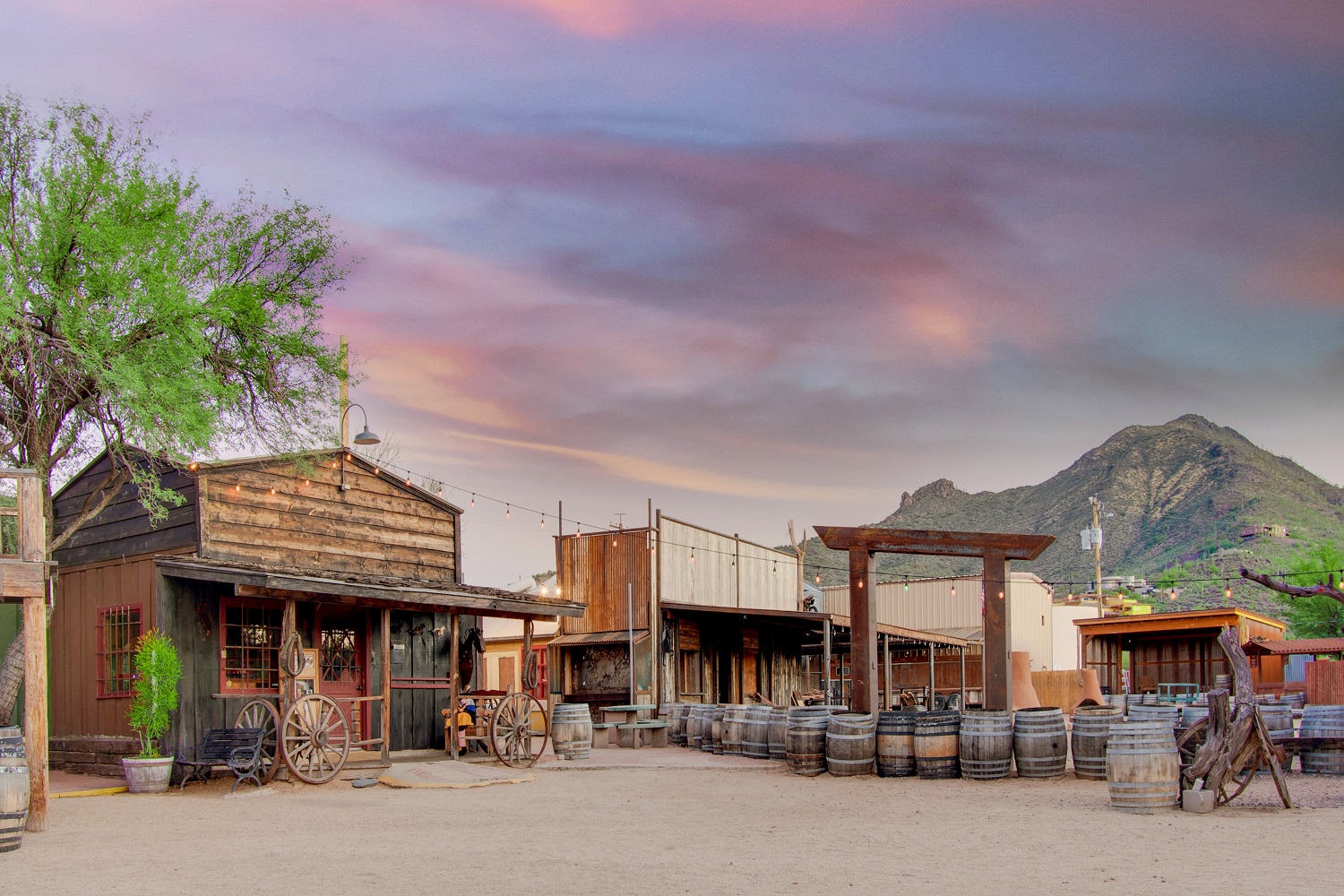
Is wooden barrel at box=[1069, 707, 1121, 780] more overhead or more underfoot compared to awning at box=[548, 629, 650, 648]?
more underfoot

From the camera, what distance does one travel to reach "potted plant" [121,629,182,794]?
506 inches

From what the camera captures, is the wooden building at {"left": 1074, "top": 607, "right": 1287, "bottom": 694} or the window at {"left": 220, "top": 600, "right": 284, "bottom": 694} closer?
the window at {"left": 220, "top": 600, "right": 284, "bottom": 694}

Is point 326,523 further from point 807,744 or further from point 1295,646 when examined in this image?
point 1295,646

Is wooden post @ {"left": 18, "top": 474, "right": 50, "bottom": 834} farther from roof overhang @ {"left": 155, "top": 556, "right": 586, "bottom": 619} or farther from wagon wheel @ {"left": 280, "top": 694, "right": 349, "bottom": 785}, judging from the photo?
wagon wheel @ {"left": 280, "top": 694, "right": 349, "bottom": 785}

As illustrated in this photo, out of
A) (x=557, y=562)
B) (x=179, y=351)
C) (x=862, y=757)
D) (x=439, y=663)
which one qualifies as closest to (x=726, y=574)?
(x=557, y=562)

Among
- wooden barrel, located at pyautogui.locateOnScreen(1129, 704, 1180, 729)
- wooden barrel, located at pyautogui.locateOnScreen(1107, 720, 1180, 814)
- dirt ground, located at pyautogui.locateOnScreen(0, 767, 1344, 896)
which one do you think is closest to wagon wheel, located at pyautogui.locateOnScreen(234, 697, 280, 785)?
dirt ground, located at pyautogui.locateOnScreen(0, 767, 1344, 896)

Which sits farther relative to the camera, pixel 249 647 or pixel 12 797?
pixel 249 647

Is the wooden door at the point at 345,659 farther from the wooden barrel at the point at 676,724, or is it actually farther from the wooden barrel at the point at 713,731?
the wooden barrel at the point at 676,724

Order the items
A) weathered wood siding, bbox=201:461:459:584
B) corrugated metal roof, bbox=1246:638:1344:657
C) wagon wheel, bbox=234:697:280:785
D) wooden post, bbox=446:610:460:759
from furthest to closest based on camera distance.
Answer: corrugated metal roof, bbox=1246:638:1344:657
wooden post, bbox=446:610:460:759
weathered wood siding, bbox=201:461:459:584
wagon wheel, bbox=234:697:280:785

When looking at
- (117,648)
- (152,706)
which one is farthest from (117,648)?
(152,706)

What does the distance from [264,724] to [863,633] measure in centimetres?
730

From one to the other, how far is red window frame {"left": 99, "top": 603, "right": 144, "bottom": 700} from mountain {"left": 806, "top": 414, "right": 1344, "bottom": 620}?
43.8 meters

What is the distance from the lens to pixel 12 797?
27.7 feet

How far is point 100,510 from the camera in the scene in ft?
48.1
